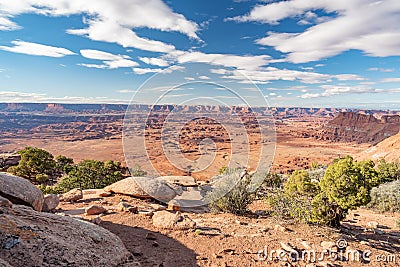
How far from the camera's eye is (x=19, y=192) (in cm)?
699

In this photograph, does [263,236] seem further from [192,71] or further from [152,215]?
[192,71]

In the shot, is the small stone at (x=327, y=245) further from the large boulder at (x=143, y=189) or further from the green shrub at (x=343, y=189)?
the large boulder at (x=143, y=189)

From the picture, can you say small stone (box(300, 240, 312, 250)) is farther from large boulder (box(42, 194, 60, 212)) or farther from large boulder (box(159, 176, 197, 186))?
large boulder (box(159, 176, 197, 186))

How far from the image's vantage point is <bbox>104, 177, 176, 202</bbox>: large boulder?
11.8 m

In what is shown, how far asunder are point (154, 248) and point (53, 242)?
108 inches

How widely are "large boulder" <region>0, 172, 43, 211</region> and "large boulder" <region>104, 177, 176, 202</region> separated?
14.6 feet

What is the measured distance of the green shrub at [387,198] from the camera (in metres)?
13.9

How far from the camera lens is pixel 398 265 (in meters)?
6.42

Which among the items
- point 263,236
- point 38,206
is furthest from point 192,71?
point 38,206

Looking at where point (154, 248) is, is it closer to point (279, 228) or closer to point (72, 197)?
point (279, 228)

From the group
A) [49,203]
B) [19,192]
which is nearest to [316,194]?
[19,192]

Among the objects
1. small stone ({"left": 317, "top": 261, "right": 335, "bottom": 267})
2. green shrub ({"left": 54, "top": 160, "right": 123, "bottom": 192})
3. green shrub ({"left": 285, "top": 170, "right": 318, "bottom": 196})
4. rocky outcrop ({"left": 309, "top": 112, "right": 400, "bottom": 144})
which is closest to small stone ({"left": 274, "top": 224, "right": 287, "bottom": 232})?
green shrub ({"left": 285, "top": 170, "right": 318, "bottom": 196})

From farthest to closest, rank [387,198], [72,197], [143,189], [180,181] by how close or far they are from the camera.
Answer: [180,181], [387,198], [143,189], [72,197]

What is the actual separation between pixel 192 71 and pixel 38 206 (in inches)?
265
